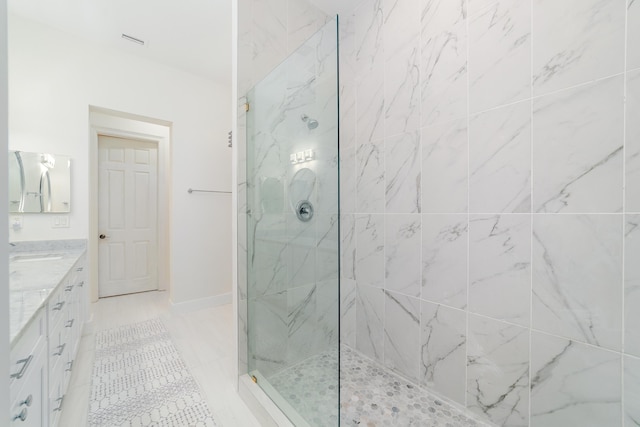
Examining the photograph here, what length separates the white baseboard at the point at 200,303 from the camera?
2873 mm

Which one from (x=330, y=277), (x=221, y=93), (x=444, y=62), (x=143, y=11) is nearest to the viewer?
(x=330, y=277)

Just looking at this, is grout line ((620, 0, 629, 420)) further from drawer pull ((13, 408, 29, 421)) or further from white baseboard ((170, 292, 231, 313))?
white baseboard ((170, 292, 231, 313))

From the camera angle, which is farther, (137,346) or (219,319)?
(219,319)

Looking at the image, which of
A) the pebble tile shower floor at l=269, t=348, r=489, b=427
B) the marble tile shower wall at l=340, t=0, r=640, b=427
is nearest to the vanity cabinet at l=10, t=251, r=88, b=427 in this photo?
the pebble tile shower floor at l=269, t=348, r=489, b=427

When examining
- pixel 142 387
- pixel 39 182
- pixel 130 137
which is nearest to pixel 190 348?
pixel 142 387

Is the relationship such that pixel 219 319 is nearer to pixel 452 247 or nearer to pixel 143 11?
pixel 452 247

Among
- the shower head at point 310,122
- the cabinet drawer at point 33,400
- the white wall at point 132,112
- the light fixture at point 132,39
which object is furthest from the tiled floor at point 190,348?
the light fixture at point 132,39

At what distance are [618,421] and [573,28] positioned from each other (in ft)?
5.26

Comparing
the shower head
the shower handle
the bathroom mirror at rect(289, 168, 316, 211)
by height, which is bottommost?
the shower handle

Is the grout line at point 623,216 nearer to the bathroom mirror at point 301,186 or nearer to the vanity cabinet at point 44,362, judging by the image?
the bathroom mirror at point 301,186

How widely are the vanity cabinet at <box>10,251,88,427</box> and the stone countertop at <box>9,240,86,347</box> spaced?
2cm

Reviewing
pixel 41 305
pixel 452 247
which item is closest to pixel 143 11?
pixel 41 305

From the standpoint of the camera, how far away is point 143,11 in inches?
81.7

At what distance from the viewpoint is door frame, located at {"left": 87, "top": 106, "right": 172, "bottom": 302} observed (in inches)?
112
